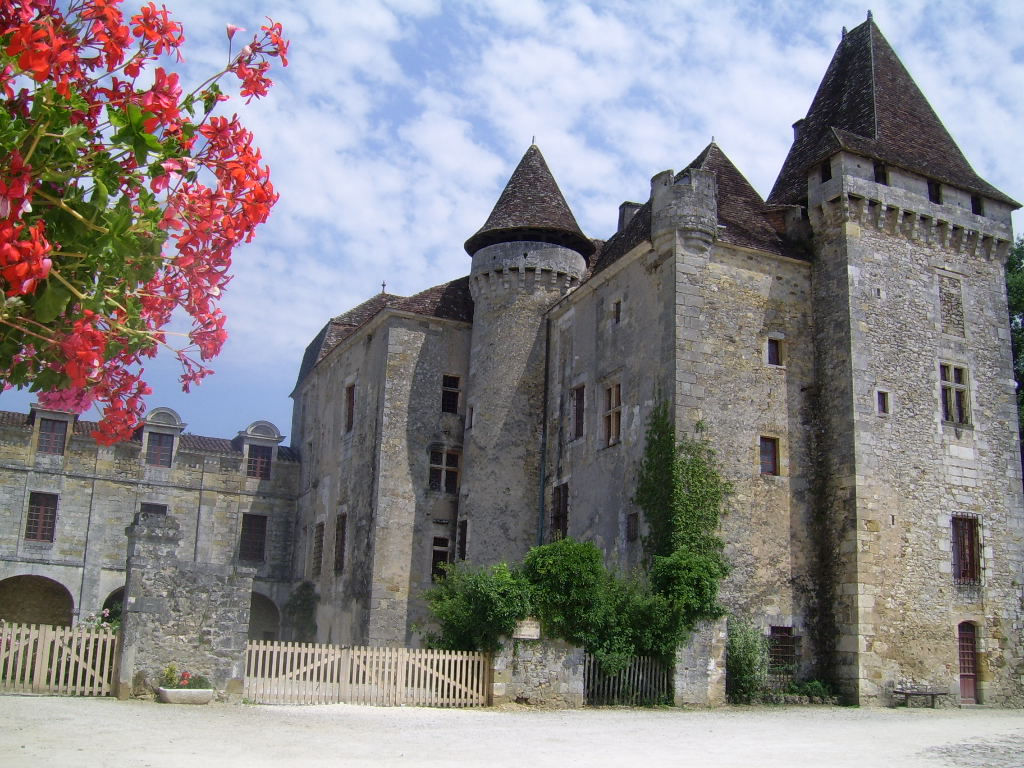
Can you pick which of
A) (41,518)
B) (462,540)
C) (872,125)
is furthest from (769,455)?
(41,518)

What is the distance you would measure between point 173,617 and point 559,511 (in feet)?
36.1

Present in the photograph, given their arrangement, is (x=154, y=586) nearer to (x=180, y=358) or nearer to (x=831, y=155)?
(x=180, y=358)

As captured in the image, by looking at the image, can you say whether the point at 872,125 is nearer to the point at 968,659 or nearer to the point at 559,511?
the point at 559,511

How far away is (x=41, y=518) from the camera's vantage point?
3128 centimetres

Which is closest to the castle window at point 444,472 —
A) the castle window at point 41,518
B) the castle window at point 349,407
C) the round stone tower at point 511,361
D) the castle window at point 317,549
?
the round stone tower at point 511,361

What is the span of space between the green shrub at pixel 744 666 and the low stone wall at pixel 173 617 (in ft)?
29.9

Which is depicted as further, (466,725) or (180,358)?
(466,725)

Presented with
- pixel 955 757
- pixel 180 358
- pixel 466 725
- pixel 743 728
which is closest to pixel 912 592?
pixel 743 728

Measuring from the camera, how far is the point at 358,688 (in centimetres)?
1658

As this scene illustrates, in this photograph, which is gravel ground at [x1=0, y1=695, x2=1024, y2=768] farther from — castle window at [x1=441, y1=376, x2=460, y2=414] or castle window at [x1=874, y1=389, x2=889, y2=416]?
castle window at [x1=441, y1=376, x2=460, y2=414]

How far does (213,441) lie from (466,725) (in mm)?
23760

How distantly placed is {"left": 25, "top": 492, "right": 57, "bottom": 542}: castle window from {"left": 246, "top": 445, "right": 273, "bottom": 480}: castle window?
6.15m

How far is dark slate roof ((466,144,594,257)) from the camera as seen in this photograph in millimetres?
26562

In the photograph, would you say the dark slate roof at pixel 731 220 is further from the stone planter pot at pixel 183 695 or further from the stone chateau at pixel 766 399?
the stone planter pot at pixel 183 695
